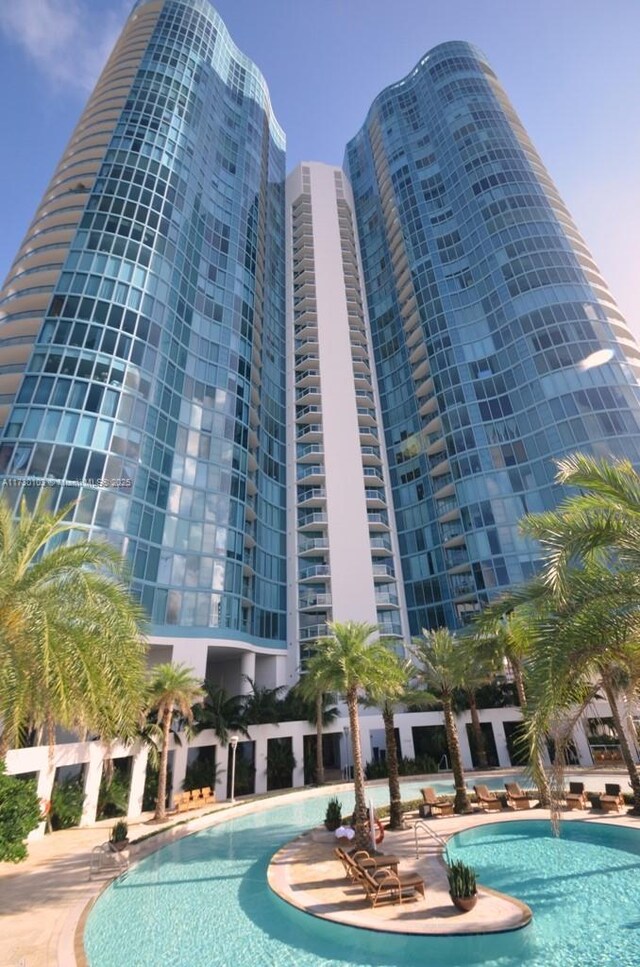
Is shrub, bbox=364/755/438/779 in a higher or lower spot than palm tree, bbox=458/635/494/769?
lower

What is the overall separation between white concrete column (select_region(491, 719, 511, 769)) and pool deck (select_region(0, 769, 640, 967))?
1483cm

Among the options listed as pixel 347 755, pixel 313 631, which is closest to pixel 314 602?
pixel 313 631

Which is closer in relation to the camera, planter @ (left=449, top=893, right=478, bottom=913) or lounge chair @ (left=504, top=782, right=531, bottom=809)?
planter @ (left=449, top=893, right=478, bottom=913)

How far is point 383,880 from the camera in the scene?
11328mm

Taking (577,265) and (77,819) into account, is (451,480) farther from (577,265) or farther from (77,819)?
(77,819)

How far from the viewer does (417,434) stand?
51.2 m

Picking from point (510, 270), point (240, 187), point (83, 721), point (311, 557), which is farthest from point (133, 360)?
point (510, 270)

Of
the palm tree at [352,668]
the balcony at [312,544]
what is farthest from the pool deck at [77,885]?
the balcony at [312,544]

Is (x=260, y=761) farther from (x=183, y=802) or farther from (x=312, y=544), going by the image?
(x=312, y=544)

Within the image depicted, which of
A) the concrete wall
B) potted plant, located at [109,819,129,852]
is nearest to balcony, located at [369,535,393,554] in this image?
the concrete wall

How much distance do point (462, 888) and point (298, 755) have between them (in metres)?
22.3

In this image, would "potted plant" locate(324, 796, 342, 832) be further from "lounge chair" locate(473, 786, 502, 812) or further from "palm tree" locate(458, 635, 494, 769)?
"palm tree" locate(458, 635, 494, 769)

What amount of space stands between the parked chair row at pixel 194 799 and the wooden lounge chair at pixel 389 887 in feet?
49.5

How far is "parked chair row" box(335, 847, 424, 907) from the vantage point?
36.9 ft
